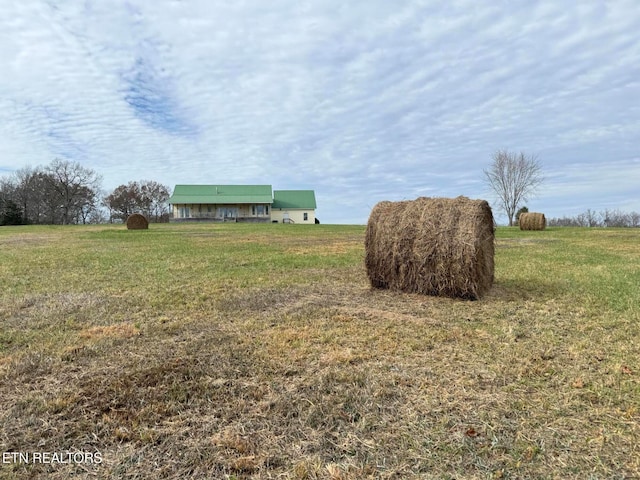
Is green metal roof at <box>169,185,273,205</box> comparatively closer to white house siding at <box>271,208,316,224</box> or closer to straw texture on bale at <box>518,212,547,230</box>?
white house siding at <box>271,208,316,224</box>

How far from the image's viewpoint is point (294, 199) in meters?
58.0

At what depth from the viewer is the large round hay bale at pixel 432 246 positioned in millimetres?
6441

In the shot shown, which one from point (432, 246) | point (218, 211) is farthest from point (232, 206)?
point (432, 246)

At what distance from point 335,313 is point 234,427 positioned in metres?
3.02

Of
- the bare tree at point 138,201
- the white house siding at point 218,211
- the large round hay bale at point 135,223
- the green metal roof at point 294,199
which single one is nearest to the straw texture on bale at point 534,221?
the large round hay bale at point 135,223

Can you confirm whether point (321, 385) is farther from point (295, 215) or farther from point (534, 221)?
point (295, 215)

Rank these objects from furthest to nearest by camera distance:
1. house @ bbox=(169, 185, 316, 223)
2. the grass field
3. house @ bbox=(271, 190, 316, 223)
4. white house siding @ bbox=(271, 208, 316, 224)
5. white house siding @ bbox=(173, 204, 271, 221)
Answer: house @ bbox=(271, 190, 316, 223)
white house siding @ bbox=(271, 208, 316, 224)
white house siding @ bbox=(173, 204, 271, 221)
house @ bbox=(169, 185, 316, 223)
the grass field

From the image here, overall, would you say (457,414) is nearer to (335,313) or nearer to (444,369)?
(444,369)

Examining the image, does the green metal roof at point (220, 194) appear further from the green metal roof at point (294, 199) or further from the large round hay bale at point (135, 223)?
the large round hay bale at point (135, 223)

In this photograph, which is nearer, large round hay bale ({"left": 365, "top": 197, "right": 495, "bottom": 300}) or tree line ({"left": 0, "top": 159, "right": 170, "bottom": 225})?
large round hay bale ({"left": 365, "top": 197, "right": 495, "bottom": 300})

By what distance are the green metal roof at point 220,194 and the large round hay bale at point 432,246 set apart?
45836mm

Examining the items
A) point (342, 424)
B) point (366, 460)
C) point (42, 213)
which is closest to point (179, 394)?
point (342, 424)

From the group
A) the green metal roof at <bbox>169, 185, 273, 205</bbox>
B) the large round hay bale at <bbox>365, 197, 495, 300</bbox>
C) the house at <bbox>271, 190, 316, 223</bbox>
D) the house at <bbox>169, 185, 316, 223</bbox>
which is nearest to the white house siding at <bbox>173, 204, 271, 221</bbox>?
the house at <bbox>169, 185, 316, 223</bbox>

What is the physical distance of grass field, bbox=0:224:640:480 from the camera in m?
2.41
